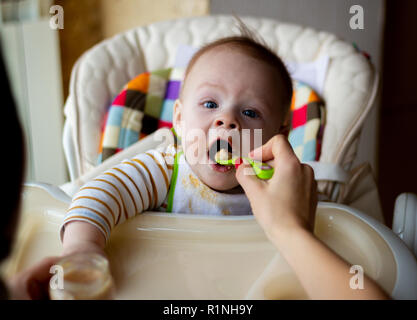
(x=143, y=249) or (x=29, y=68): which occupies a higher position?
(x=29, y=68)

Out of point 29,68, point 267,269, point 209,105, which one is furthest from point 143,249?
point 29,68

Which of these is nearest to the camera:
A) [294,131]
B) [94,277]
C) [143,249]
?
[94,277]

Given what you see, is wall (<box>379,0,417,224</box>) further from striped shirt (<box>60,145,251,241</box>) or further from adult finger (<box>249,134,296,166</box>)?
adult finger (<box>249,134,296,166</box>)

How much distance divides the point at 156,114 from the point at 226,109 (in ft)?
0.97

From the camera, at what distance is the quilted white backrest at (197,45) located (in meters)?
0.84

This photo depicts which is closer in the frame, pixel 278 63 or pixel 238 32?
pixel 278 63

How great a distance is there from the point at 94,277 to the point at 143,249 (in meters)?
0.12

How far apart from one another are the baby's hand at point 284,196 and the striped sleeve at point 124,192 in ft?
0.66

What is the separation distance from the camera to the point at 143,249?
0.54 m

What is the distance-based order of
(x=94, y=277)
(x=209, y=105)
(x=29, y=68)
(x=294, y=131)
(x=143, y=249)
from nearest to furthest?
(x=94, y=277) < (x=143, y=249) < (x=209, y=105) < (x=294, y=131) < (x=29, y=68)

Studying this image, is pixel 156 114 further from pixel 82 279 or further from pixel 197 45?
pixel 82 279

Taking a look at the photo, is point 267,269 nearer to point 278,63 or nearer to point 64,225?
point 64,225


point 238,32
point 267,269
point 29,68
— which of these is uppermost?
point 238,32

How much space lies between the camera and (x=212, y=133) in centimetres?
67
